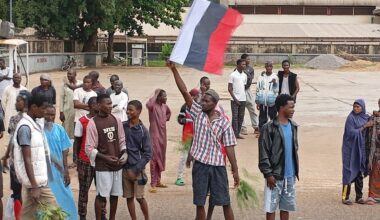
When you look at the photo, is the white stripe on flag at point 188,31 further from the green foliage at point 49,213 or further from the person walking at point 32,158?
the green foliage at point 49,213

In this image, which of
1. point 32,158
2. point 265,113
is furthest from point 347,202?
point 265,113

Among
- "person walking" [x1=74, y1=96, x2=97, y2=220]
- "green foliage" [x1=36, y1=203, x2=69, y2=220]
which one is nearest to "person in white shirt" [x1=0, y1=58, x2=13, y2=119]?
"person walking" [x1=74, y1=96, x2=97, y2=220]

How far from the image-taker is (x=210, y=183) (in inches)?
259

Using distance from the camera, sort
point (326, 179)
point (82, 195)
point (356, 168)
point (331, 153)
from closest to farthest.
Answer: point (82, 195) → point (356, 168) → point (326, 179) → point (331, 153)

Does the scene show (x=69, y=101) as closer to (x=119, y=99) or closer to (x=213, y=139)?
(x=119, y=99)

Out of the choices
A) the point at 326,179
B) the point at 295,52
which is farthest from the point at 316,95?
the point at 295,52

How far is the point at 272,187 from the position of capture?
20.9ft

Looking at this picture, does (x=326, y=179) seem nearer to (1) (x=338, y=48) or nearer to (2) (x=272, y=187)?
(2) (x=272, y=187)

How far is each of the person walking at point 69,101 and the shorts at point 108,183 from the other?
11.9 feet

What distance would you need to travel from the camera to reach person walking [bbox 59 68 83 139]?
33.0 feet

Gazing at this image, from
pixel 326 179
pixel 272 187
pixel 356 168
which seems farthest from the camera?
pixel 326 179

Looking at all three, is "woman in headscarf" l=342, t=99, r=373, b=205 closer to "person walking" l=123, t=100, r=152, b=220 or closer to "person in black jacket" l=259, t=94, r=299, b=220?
"person in black jacket" l=259, t=94, r=299, b=220

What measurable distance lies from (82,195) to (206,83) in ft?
9.79

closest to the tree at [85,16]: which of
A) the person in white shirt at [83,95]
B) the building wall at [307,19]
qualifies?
the building wall at [307,19]
